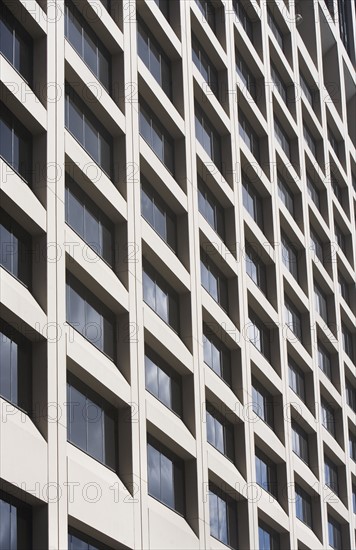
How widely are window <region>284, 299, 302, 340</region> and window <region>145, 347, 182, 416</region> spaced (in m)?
13.7

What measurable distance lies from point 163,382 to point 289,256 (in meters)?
18.0

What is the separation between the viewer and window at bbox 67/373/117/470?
28.9m

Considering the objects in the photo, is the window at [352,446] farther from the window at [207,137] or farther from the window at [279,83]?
the window at [207,137]

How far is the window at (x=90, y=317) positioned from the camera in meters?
29.9

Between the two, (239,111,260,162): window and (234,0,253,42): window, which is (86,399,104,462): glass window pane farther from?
(234,0,253,42): window

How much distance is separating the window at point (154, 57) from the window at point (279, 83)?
14291 mm

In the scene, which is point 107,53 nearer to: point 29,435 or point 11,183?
point 11,183

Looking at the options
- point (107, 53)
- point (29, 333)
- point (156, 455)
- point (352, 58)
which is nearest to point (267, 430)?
point (156, 455)

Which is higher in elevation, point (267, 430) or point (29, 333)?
point (267, 430)

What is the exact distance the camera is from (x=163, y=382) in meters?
34.8

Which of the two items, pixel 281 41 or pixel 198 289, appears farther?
pixel 281 41

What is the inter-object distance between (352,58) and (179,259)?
37.1 meters

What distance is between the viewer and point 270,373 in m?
44.4

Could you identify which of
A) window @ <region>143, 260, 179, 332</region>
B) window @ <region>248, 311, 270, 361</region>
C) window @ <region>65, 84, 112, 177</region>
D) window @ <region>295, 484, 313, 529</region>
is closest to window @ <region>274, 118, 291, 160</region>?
window @ <region>248, 311, 270, 361</region>
